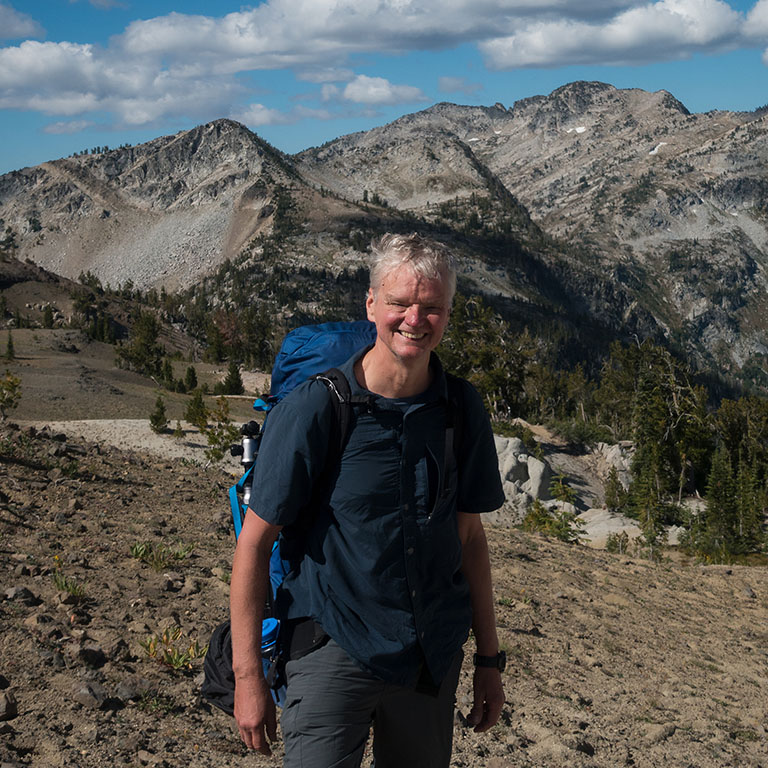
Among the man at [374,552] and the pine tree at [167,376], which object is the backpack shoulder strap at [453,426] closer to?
the man at [374,552]

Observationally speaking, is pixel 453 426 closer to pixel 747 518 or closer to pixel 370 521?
pixel 370 521

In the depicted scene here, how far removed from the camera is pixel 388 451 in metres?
3.31

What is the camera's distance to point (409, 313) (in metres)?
3.33

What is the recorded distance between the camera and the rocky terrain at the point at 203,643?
5742mm

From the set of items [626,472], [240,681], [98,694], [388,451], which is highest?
[388,451]

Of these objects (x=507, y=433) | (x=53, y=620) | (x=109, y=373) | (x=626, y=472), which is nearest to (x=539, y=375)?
(x=626, y=472)

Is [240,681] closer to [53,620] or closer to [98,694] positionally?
[98,694]

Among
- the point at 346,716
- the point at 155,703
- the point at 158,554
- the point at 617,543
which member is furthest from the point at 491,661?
the point at 617,543

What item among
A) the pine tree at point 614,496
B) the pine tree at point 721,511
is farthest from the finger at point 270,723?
the pine tree at point 614,496

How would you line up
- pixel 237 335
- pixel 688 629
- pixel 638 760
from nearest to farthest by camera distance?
pixel 638 760, pixel 688 629, pixel 237 335

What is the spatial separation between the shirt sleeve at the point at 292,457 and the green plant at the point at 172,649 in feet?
13.2

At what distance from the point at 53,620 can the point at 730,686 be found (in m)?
7.23

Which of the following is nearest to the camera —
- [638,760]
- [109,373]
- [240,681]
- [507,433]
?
[240,681]

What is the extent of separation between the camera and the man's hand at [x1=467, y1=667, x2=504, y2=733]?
12.7 feet
